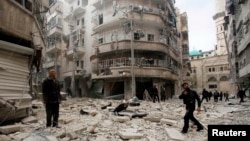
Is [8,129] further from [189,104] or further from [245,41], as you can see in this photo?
[245,41]

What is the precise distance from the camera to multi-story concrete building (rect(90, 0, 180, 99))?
2848 cm

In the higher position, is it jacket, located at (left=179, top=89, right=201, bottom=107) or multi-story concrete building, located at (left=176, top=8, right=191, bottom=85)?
multi-story concrete building, located at (left=176, top=8, right=191, bottom=85)

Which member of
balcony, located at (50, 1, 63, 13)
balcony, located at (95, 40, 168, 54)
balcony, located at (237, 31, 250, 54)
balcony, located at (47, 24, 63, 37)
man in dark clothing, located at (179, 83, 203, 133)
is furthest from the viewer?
balcony, located at (50, 1, 63, 13)

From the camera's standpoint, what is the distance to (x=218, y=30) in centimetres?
6850

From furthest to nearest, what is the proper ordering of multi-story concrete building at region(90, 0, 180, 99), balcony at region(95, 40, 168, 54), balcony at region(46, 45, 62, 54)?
balcony at region(46, 45, 62, 54)
multi-story concrete building at region(90, 0, 180, 99)
balcony at region(95, 40, 168, 54)

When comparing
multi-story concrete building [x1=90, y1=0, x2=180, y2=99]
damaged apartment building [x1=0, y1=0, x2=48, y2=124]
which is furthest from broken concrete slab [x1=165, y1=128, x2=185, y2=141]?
multi-story concrete building [x1=90, y1=0, x2=180, y2=99]

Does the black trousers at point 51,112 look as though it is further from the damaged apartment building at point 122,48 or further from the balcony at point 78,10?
the balcony at point 78,10

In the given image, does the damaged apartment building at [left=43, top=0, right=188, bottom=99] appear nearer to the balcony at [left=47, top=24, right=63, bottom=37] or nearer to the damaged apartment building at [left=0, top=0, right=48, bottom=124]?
the balcony at [left=47, top=24, right=63, bottom=37]

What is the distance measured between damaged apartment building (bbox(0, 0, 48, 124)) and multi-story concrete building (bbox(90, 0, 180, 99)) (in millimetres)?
17919

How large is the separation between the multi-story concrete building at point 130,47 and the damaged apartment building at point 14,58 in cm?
1792

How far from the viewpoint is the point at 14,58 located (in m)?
9.03

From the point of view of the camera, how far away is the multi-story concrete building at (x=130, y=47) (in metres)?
28.5

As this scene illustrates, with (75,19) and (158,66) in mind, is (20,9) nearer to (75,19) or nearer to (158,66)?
(158,66)

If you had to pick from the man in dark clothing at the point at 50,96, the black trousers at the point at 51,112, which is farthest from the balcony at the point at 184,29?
the black trousers at the point at 51,112
